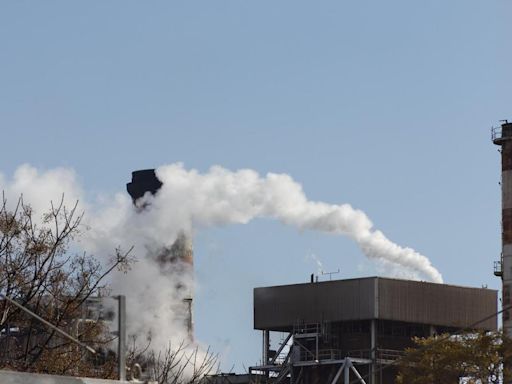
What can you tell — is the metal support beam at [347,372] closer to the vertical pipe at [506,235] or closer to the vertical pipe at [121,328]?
the vertical pipe at [506,235]

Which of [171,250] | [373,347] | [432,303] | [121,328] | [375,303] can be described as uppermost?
[171,250]

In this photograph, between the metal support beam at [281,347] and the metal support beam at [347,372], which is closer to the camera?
the metal support beam at [347,372]

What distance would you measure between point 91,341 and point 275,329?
76241 millimetres

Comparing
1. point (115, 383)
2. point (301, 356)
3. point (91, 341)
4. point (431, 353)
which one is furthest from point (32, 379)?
point (301, 356)

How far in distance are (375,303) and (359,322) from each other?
282 cm

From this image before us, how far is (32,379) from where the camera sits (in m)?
33.2

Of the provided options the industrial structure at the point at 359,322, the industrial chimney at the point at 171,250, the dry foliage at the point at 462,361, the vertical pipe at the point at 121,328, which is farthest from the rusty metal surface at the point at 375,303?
the vertical pipe at the point at 121,328

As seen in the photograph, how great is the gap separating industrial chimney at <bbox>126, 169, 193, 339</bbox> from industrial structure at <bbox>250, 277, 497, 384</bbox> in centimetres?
843

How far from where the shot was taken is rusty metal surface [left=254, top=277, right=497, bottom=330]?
126 metres

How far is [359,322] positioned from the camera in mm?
127125

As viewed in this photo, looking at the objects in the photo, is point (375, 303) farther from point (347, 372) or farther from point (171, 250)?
point (171, 250)

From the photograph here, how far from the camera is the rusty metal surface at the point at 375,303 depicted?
4953 inches

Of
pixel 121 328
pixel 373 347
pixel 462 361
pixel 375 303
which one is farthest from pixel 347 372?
pixel 121 328

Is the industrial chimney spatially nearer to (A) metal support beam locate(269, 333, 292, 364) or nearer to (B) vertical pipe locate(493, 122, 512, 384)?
(A) metal support beam locate(269, 333, 292, 364)
